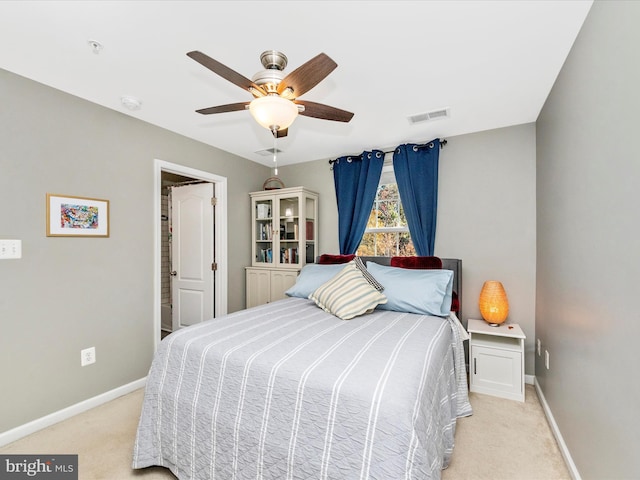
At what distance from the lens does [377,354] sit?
1.55m

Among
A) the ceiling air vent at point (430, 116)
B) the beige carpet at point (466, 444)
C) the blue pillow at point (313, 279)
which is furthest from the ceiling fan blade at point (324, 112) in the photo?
the beige carpet at point (466, 444)

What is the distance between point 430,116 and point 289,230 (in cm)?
212

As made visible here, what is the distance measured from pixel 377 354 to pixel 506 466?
1153 mm

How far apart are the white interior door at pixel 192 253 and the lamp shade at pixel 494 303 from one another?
3016 millimetres

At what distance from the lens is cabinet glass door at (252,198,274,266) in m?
4.12

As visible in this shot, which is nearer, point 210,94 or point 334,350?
point 334,350

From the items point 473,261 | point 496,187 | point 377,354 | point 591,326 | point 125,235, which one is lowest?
point 377,354

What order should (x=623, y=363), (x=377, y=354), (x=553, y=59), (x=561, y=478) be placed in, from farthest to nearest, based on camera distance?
(x=553, y=59) < (x=561, y=478) < (x=377, y=354) < (x=623, y=363)

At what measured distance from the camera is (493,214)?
10.1 ft

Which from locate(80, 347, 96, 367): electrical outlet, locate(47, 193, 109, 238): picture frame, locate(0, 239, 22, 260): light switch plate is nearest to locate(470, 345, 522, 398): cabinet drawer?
locate(80, 347, 96, 367): electrical outlet

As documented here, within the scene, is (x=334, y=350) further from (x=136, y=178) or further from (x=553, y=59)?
(x=136, y=178)

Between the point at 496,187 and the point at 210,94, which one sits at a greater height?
the point at 210,94

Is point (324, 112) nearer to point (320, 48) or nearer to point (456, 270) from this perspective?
point (320, 48)

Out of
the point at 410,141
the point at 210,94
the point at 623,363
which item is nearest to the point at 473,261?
the point at 410,141
